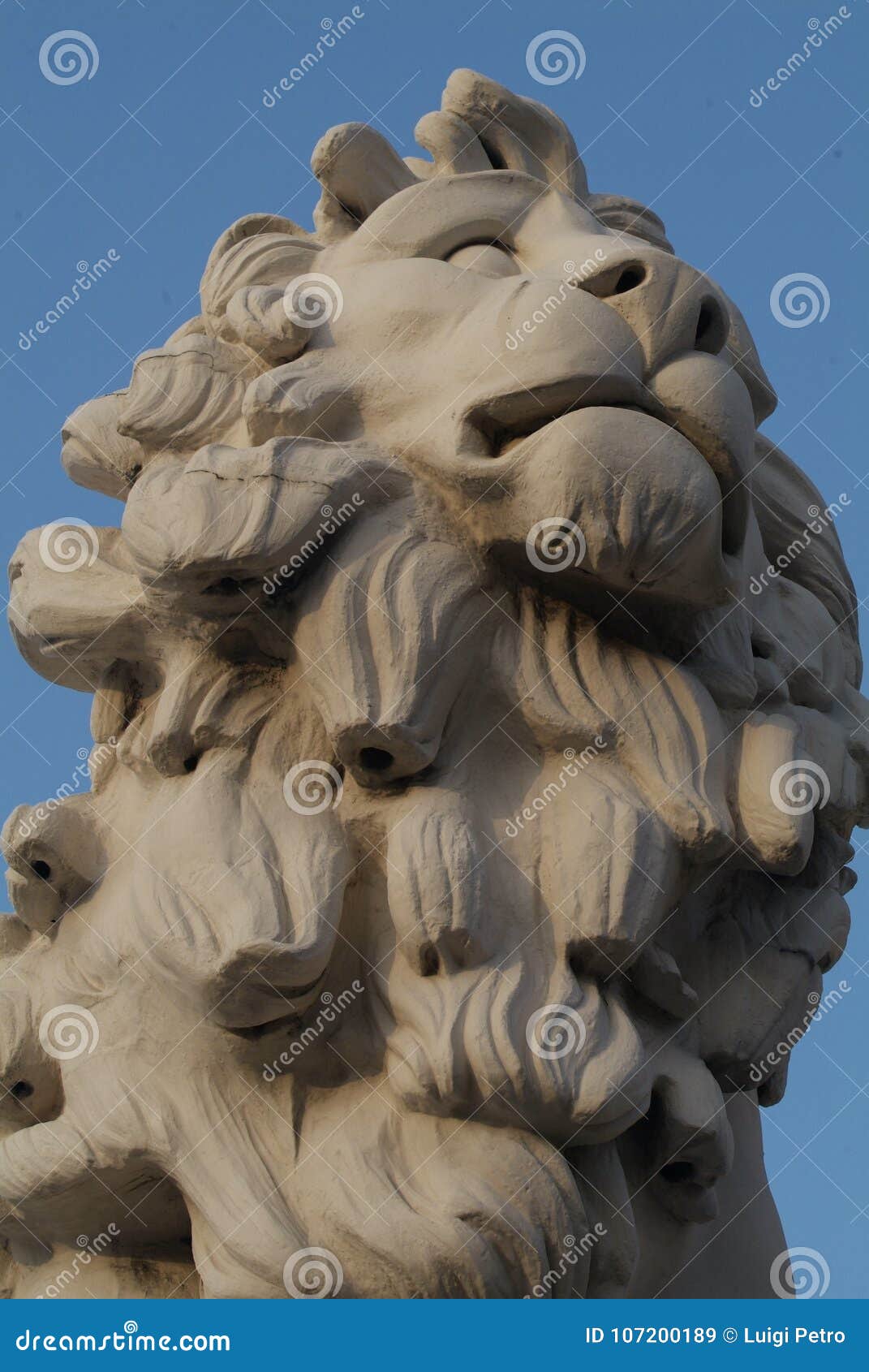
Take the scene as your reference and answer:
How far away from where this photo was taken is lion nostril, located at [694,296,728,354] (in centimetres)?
380

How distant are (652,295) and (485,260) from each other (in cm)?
37

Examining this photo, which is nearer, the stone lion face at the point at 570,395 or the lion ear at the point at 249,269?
the stone lion face at the point at 570,395

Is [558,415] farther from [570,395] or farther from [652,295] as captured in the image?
[652,295]

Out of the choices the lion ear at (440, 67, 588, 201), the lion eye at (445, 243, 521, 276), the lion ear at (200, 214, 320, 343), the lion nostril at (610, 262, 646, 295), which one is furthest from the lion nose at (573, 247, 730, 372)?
the lion ear at (200, 214, 320, 343)

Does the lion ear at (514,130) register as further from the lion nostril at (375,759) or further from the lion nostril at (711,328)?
the lion nostril at (375,759)

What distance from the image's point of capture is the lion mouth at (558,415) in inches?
142

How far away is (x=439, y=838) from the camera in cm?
355

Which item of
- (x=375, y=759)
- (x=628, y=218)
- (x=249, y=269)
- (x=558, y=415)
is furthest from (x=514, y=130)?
(x=375, y=759)

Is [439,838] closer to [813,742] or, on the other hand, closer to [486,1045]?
[486,1045]

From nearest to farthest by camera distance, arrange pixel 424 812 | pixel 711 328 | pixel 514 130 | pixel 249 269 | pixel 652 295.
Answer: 1. pixel 424 812
2. pixel 652 295
3. pixel 711 328
4. pixel 249 269
5. pixel 514 130

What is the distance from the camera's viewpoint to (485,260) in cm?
392

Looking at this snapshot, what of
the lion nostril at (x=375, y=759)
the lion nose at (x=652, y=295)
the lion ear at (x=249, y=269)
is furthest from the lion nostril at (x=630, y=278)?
the lion nostril at (x=375, y=759)

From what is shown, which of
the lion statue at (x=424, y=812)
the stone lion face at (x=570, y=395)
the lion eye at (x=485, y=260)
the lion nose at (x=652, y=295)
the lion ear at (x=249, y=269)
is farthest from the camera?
the lion ear at (x=249, y=269)

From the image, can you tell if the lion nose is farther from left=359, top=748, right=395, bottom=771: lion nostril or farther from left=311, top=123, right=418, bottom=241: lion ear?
left=359, top=748, right=395, bottom=771: lion nostril
